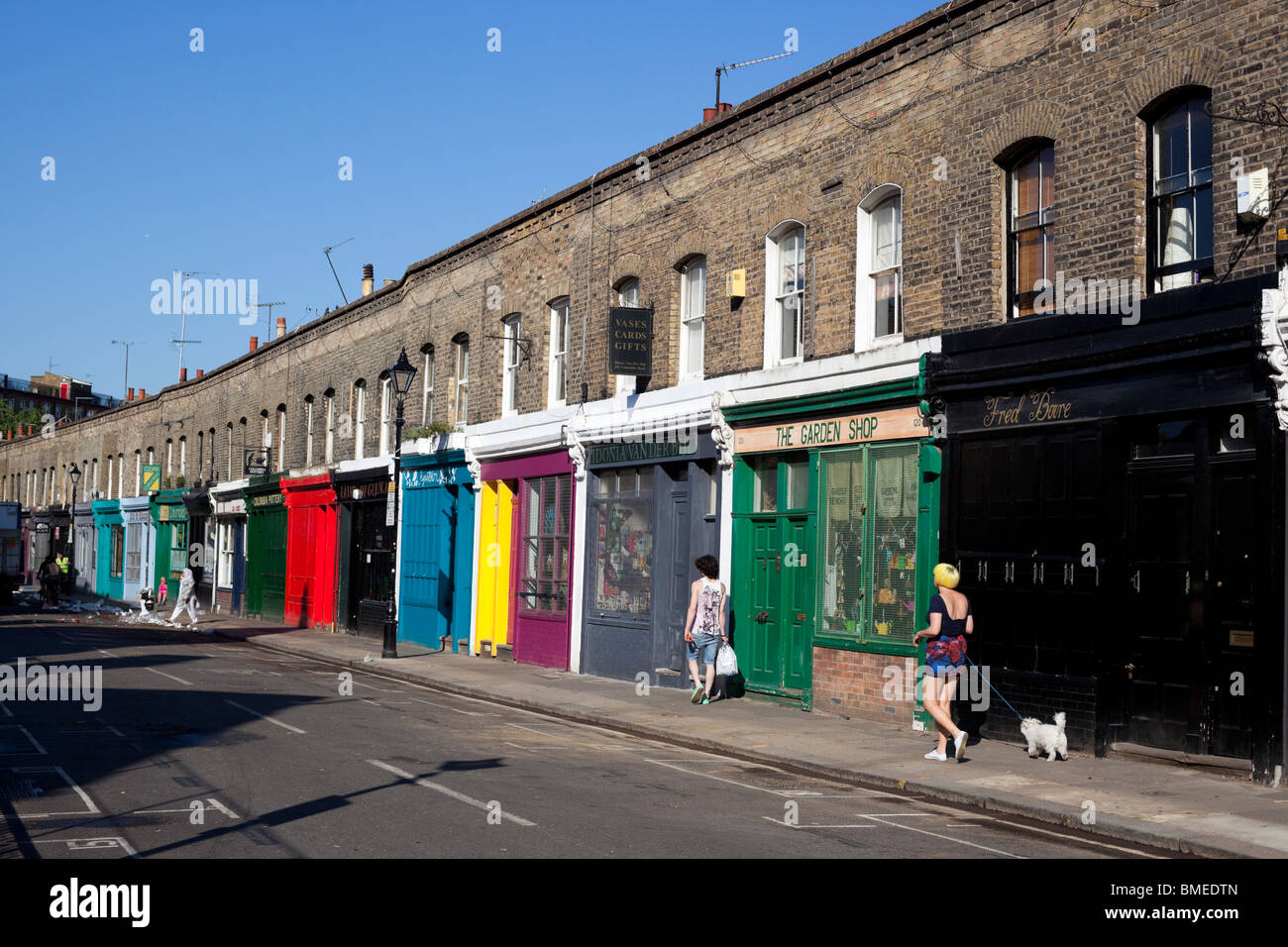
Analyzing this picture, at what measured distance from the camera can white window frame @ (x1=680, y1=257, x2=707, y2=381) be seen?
2083cm

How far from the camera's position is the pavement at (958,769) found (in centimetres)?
999

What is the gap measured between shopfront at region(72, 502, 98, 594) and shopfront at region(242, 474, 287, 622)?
22.6m

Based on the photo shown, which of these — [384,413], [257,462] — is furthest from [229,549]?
[384,413]

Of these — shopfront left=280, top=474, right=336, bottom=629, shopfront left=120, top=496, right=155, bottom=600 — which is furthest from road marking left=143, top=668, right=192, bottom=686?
shopfront left=120, top=496, right=155, bottom=600

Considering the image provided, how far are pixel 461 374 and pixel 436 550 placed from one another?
3953 millimetres

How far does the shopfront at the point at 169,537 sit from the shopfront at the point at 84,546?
1044 centimetres

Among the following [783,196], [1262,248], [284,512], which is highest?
[783,196]

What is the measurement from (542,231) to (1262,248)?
15.6 meters

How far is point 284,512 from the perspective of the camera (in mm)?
39562

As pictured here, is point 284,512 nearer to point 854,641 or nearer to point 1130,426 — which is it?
point 854,641

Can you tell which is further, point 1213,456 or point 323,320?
point 323,320

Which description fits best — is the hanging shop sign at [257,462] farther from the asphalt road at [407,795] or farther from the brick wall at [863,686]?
the brick wall at [863,686]

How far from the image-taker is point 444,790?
1044cm
